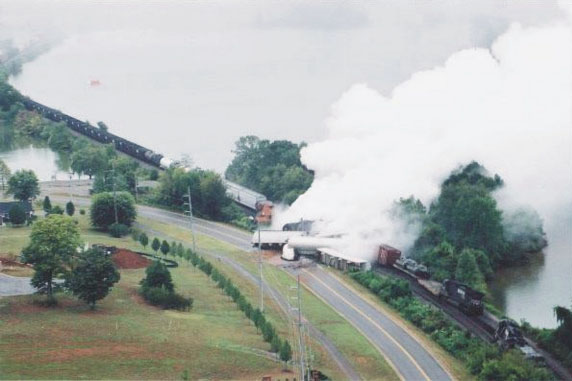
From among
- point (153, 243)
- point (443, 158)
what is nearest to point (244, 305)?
point (153, 243)

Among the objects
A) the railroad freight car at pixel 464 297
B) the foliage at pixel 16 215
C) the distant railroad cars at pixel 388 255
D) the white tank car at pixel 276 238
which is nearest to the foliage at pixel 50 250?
the white tank car at pixel 276 238

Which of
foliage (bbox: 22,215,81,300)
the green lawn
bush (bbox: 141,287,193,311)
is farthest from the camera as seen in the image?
bush (bbox: 141,287,193,311)

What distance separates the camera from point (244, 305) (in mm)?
62312

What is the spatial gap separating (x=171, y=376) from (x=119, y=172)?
227 ft

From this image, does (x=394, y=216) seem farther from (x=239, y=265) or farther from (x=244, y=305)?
(x=244, y=305)

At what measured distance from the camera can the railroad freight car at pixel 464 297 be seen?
65.4m

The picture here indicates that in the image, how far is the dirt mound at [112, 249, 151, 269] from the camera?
7331 cm

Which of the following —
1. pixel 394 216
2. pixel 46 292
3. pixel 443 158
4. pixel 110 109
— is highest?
pixel 110 109

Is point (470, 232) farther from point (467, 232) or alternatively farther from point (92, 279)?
point (92, 279)

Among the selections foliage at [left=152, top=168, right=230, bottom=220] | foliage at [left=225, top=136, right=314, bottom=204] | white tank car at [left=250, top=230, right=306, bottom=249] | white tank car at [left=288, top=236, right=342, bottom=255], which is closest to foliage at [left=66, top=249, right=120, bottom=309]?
white tank car at [left=288, top=236, right=342, bottom=255]

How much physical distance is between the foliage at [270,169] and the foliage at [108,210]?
23426 millimetres

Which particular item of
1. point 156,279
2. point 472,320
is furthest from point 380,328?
point 156,279

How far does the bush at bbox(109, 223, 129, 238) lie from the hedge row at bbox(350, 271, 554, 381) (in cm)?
2690

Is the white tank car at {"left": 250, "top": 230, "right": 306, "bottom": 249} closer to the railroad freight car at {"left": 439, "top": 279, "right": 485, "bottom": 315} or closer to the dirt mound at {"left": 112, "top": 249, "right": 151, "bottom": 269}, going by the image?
the dirt mound at {"left": 112, "top": 249, "right": 151, "bottom": 269}
